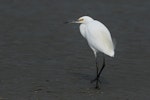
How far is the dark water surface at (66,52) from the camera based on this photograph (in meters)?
9.78

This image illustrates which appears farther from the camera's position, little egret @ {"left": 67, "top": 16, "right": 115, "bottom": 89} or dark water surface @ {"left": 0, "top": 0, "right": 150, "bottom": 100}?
little egret @ {"left": 67, "top": 16, "right": 115, "bottom": 89}

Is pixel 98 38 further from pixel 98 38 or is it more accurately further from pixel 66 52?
pixel 66 52

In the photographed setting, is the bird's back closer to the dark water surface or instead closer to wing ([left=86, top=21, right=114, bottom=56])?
wing ([left=86, top=21, right=114, bottom=56])

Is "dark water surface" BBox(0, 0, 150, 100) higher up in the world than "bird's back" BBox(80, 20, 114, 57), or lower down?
lower down

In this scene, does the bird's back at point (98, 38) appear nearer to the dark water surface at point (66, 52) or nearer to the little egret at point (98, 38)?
the little egret at point (98, 38)

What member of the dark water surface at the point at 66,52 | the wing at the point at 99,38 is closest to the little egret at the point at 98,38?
the wing at the point at 99,38

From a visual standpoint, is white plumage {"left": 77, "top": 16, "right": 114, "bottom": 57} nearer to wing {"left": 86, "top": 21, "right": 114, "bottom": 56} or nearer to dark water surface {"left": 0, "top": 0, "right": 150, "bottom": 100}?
wing {"left": 86, "top": 21, "right": 114, "bottom": 56}

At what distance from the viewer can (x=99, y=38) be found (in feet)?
33.3

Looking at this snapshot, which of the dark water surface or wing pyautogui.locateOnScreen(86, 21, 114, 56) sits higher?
wing pyautogui.locateOnScreen(86, 21, 114, 56)

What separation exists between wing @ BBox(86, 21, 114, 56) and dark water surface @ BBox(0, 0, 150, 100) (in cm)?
65

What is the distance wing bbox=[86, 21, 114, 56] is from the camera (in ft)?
33.1

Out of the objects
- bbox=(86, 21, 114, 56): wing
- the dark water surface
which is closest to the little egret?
bbox=(86, 21, 114, 56): wing

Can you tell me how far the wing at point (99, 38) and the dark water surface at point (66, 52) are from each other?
65 cm

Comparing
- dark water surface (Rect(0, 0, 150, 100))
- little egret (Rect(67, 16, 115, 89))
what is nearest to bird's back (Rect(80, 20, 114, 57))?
little egret (Rect(67, 16, 115, 89))
